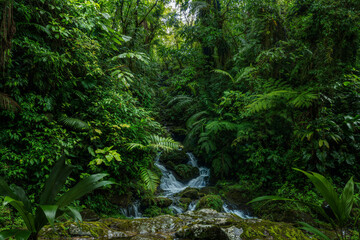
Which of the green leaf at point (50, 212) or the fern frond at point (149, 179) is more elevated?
the green leaf at point (50, 212)

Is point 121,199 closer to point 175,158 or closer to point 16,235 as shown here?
point 16,235

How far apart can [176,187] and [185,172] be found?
2.64 ft

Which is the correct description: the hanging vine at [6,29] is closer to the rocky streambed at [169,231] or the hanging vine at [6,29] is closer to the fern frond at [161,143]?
the rocky streambed at [169,231]

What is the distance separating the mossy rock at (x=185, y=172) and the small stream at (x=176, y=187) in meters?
0.16

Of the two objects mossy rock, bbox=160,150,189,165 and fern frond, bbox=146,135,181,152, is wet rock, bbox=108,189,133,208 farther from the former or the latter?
mossy rock, bbox=160,150,189,165

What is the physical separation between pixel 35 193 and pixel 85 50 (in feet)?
9.54

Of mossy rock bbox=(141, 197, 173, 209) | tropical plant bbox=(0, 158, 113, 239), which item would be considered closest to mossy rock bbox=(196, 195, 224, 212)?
mossy rock bbox=(141, 197, 173, 209)

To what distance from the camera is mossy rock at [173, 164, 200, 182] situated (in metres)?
6.86

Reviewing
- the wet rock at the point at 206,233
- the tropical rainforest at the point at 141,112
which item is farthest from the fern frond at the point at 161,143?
the wet rock at the point at 206,233

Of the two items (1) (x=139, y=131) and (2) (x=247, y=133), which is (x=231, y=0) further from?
(1) (x=139, y=131)

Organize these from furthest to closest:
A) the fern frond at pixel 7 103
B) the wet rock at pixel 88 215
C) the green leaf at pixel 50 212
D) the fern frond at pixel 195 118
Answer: the fern frond at pixel 195 118
the wet rock at pixel 88 215
the fern frond at pixel 7 103
the green leaf at pixel 50 212

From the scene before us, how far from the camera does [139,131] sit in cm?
445

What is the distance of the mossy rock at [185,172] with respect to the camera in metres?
6.86

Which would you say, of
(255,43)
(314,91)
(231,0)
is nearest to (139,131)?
(314,91)
